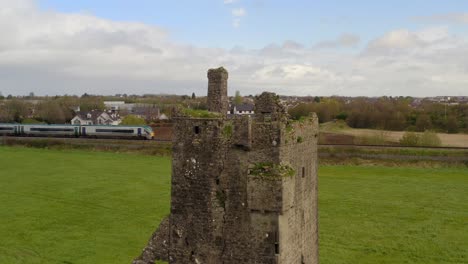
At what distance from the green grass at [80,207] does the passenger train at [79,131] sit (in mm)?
13001

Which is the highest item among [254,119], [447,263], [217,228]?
[254,119]

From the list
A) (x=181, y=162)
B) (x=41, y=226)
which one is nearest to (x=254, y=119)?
(x=181, y=162)

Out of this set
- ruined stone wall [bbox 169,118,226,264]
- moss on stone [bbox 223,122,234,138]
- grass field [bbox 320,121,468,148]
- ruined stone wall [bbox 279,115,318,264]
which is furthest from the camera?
grass field [bbox 320,121,468,148]

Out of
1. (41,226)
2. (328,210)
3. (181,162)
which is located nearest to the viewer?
(181,162)

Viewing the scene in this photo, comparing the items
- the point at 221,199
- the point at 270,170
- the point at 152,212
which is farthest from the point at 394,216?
the point at 270,170

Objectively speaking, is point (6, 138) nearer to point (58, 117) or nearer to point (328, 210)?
point (58, 117)

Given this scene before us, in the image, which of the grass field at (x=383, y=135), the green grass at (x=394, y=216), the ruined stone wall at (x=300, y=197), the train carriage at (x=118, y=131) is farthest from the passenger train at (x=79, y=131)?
the ruined stone wall at (x=300, y=197)

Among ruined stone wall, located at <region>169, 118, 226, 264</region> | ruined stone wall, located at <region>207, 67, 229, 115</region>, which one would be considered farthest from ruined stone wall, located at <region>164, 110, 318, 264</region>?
ruined stone wall, located at <region>207, 67, 229, 115</region>

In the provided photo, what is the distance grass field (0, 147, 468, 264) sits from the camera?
80.1 feet

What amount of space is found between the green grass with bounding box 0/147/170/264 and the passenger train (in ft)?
42.7

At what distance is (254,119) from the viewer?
10961mm

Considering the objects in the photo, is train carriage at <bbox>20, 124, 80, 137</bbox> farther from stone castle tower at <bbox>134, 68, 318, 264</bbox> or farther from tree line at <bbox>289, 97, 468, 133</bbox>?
stone castle tower at <bbox>134, 68, 318, 264</bbox>

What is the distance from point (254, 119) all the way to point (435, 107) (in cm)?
9213

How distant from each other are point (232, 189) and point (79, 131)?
A: 2722 inches
